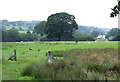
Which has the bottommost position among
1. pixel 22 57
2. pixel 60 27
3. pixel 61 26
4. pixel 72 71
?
pixel 22 57

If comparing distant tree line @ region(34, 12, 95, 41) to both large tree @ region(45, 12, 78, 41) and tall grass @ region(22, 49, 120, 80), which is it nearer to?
large tree @ region(45, 12, 78, 41)

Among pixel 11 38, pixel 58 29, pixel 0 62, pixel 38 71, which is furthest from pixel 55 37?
pixel 38 71

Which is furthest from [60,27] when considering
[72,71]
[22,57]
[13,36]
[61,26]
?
[72,71]

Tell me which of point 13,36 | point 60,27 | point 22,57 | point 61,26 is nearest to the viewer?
point 22,57

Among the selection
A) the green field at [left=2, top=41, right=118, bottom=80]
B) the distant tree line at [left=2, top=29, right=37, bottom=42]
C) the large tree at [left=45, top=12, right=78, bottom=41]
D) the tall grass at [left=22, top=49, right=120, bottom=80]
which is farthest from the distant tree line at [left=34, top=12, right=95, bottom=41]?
the tall grass at [left=22, top=49, right=120, bottom=80]

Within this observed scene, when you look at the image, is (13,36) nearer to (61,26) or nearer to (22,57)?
(61,26)

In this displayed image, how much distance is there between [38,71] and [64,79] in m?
2.15

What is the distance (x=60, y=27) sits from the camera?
205ft

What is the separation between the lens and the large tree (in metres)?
62.3

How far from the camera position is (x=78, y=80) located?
806 centimetres

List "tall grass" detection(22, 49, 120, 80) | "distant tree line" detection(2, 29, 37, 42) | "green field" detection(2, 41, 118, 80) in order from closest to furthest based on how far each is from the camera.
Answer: "tall grass" detection(22, 49, 120, 80), "green field" detection(2, 41, 118, 80), "distant tree line" detection(2, 29, 37, 42)

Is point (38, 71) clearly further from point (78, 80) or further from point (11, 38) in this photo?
point (11, 38)

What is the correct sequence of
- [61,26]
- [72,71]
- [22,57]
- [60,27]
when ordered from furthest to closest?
[61,26]
[60,27]
[22,57]
[72,71]

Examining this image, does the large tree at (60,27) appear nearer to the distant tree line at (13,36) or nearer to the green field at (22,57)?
the distant tree line at (13,36)
